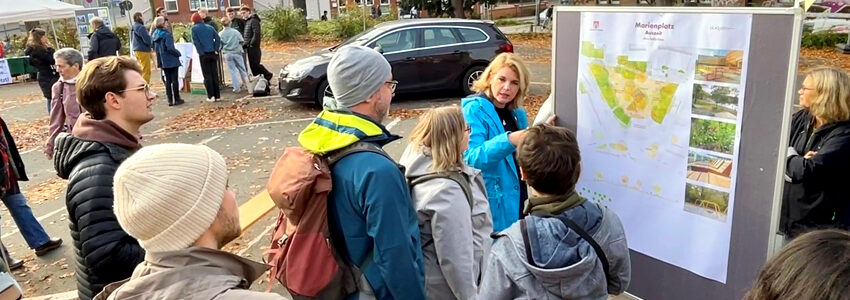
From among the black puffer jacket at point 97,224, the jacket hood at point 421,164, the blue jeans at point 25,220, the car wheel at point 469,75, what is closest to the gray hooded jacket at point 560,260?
the jacket hood at point 421,164

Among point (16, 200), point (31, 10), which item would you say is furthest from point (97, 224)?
point (31, 10)

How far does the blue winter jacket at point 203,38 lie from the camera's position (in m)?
11.7

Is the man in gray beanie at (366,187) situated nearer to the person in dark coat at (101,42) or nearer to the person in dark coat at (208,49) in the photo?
the person in dark coat at (208,49)

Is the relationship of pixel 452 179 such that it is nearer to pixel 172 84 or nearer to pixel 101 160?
pixel 101 160

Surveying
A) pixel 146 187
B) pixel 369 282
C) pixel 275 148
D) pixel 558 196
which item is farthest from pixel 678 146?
pixel 275 148

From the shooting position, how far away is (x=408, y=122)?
9.73 m

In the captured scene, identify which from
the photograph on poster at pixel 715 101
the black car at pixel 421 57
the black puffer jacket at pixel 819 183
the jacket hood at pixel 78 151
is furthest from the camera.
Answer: the black car at pixel 421 57

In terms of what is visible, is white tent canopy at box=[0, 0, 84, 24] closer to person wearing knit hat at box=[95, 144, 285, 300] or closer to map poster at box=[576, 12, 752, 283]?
map poster at box=[576, 12, 752, 283]

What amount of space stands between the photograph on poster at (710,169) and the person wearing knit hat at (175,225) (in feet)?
7.39

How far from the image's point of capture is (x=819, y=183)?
9.87 ft

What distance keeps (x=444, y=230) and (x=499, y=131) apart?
3.47 feet

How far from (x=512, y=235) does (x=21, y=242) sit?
539 centimetres

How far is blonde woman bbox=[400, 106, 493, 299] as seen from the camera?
2457 mm

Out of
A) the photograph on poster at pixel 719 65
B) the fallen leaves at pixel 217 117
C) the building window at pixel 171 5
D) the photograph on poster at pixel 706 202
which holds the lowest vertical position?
the fallen leaves at pixel 217 117
